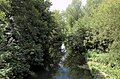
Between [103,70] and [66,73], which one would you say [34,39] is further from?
[103,70]

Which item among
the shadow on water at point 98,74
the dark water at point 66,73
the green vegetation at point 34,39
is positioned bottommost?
the dark water at point 66,73

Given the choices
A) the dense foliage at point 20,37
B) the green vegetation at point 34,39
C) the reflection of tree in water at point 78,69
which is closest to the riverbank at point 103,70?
the green vegetation at point 34,39

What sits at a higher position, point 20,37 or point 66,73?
point 20,37

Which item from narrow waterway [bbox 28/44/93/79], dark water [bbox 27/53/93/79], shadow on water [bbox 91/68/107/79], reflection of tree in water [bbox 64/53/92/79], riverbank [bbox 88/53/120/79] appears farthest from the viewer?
reflection of tree in water [bbox 64/53/92/79]

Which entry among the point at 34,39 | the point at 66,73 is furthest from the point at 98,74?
the point at 34,39

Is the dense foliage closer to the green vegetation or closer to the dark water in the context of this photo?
the green vegetation

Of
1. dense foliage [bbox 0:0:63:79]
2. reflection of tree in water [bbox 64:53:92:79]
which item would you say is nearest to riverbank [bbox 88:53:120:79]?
reflection of tree in water [bbox 64:53:92:79]

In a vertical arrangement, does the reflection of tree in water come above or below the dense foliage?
below

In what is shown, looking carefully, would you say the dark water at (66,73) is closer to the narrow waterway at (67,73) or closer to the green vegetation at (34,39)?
the narrow waterway at (67,73)

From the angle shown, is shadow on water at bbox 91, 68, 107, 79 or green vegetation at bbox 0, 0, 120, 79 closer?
green vegetation at bbox 0, 0, 120, 79

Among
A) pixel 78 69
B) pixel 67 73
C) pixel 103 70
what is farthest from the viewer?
pixel 78 69

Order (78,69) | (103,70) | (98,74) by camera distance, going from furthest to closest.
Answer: (78,69) < (103,70) < (98,74)

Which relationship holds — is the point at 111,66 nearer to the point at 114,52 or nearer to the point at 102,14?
the point at 114,52

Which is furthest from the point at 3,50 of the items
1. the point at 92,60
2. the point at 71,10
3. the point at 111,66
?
the point at 71,10
